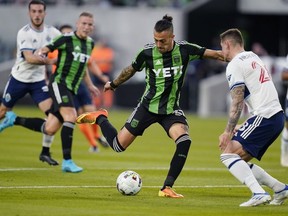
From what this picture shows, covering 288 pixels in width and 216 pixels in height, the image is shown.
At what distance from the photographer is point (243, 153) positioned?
35.2 ft

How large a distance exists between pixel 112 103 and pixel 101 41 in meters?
2.56

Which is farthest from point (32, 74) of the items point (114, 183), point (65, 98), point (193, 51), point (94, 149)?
point (193, 51)

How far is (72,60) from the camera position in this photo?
15.0 meters

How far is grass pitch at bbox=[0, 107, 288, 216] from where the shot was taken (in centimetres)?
1022

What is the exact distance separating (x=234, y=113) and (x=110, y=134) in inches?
97.9

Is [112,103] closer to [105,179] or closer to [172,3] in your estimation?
[172,3]

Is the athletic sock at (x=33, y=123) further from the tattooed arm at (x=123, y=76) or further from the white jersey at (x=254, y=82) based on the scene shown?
the white jersey at (x=254, y=82)

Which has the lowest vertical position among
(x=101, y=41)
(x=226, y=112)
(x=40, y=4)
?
Result: (x=226, y=112)

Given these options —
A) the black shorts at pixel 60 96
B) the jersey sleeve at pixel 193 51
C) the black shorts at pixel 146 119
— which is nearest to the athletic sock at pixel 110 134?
the black shorts at pixel 146 119

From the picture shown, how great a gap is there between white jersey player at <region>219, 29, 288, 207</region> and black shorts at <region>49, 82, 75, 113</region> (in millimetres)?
4488

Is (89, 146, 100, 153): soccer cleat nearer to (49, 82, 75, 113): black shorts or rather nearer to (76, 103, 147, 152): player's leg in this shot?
(49, 82, 75, 113): black shorts

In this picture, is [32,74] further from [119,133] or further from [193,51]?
[193,51]

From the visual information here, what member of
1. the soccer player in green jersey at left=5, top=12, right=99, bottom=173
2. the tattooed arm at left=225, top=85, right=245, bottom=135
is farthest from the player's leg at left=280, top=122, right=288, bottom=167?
the tattooed arm at left=225, top=85, right=245, bottom=135

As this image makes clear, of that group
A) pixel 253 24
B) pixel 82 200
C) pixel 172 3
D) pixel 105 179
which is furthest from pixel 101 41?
pixel 82 200
